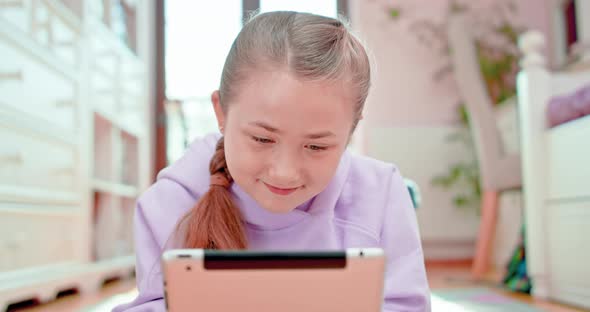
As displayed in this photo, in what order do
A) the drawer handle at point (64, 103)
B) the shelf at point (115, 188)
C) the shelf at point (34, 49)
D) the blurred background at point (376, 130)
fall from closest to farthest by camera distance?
the shelf at point (34, 49) < the blurred background at point (376, 130) < the drawer handle at point (64, 103) < the shelf at point (115, 188)

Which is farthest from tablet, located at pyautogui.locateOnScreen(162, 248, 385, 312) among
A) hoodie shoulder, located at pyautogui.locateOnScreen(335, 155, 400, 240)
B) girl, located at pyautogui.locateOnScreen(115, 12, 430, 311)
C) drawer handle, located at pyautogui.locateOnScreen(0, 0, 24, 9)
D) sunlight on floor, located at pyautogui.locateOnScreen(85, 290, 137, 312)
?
drawer handle, located at pyautogui.locateOnScreen(0, 0, 24, 9)

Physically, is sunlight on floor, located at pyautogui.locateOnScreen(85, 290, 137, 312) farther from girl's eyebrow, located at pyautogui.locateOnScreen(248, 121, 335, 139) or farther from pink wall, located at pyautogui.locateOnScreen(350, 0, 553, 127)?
pink wall, located at pyautogui.locateOnScreen(350, 0, 553, 127)

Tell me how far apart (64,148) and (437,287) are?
50.4 inches

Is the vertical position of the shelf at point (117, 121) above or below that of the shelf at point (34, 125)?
above

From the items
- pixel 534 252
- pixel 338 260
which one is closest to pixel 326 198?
pixel 338 260

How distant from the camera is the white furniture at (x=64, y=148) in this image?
59.6 inches

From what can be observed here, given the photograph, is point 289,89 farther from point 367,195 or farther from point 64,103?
point 64,103

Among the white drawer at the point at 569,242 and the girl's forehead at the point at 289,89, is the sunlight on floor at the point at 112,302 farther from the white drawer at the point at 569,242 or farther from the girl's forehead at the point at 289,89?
the white drawer at the point at 569,242

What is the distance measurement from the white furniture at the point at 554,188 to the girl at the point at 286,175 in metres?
0.87

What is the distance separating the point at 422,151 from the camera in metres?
3.09

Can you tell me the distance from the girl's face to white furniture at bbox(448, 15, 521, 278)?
1478 millimetres

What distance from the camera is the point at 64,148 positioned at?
6.17 ft

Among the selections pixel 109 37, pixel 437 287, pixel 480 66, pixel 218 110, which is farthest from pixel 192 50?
pixel 218 110

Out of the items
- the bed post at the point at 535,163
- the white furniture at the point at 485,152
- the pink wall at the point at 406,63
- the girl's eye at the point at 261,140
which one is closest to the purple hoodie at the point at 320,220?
the girl's eye at the point at 261,140
